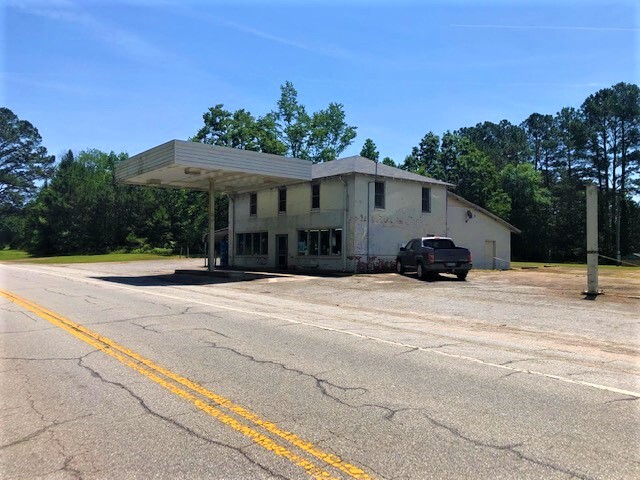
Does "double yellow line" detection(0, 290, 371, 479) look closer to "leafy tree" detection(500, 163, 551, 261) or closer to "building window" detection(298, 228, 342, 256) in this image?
"building window" detection(298, 228, 342, 256)

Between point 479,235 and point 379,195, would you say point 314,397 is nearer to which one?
point 379,195

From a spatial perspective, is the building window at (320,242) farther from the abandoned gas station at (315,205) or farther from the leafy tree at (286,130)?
the leafy tree at (286,130)

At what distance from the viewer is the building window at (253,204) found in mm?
35334

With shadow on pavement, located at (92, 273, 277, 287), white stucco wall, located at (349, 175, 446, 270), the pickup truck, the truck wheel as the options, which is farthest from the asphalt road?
→ white stucco wall, located at (349, 175, 446, 270)

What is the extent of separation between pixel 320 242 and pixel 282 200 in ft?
15.4

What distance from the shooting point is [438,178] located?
218 feet

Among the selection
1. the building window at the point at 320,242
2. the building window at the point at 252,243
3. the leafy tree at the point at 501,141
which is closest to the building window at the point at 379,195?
the building window at the point at 320,242

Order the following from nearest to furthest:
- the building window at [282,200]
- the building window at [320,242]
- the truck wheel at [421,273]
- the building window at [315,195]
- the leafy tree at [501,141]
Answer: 1. the truck wheel at [421,273]
2. the building window at [320,242]
3. the building window at [315,195]
4. the building window at [282,200]
5. the leafy tree at [501,141]

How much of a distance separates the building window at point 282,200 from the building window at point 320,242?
7.69ft

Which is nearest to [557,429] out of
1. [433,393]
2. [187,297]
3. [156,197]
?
[433,393]

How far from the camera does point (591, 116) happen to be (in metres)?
71.2

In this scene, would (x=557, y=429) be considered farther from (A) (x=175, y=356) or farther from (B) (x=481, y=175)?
(B) (x=481, y=175)

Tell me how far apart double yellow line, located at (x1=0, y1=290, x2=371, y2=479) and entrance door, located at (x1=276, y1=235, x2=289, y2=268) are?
76.5ft

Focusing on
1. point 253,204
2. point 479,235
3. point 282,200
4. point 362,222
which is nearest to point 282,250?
point 282,200
